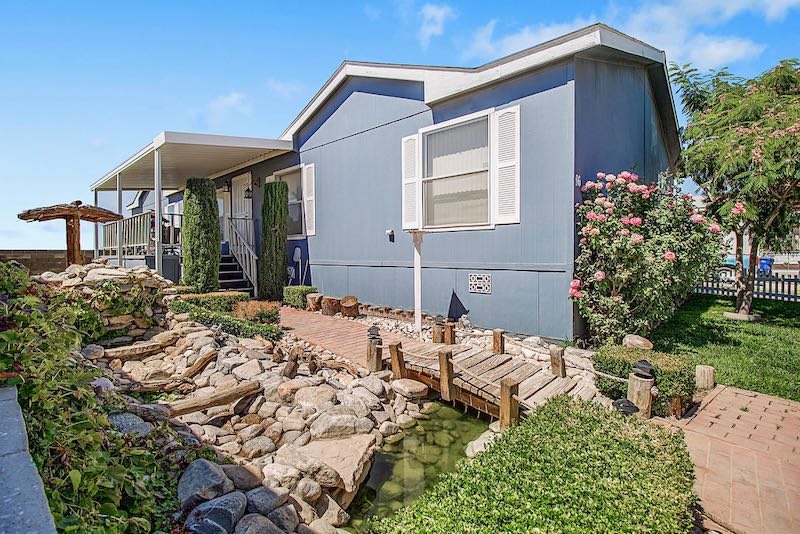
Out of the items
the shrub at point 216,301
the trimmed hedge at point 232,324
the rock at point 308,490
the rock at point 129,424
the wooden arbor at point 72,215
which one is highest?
the wooden arbor at point 72,215

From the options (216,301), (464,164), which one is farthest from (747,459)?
(216,301)

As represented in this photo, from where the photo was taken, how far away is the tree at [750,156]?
715 cm

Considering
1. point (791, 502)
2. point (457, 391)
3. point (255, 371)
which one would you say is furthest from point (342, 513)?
point (791, 502)

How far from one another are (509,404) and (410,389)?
4.49 feet

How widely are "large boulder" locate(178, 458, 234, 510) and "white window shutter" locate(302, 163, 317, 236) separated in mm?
7834

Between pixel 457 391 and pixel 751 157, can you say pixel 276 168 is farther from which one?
pixel 751 157

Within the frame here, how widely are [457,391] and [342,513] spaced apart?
2.04 meters

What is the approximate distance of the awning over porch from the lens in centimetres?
937

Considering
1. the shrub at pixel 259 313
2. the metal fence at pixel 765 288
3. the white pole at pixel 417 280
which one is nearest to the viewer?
the white pole at pixel 417 280

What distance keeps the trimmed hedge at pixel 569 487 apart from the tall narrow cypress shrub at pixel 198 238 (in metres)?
8.14

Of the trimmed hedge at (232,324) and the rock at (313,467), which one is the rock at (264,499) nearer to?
the rock at (313,467)

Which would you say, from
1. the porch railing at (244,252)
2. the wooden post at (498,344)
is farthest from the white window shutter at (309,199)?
the wooden post at (498,344)

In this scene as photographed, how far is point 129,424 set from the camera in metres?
3.35

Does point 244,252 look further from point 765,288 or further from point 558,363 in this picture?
point 765,288
